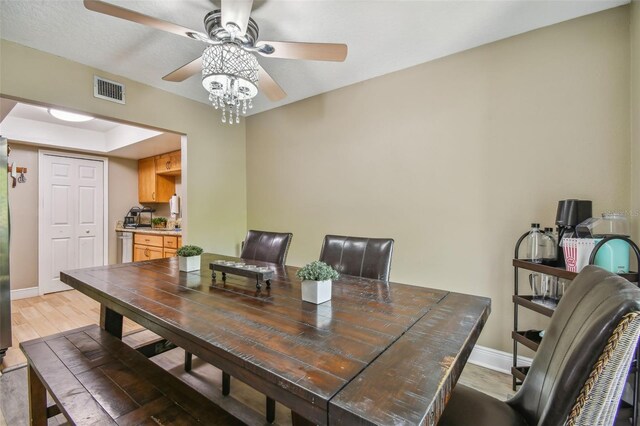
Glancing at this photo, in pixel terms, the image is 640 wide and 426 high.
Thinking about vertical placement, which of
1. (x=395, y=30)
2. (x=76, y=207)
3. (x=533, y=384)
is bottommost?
(x=533, y=384)

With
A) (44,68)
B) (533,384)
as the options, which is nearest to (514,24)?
(533,384)

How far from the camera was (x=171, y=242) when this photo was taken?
3.95 metres

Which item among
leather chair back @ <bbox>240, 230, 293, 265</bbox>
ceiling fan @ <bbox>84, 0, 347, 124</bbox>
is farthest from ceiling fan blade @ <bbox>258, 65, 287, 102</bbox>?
leather chair back @ <bbox>240, 230, 293, 265</bbox>

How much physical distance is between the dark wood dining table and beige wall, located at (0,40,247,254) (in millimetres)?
1613

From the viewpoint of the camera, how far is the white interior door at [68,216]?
417 centimetres

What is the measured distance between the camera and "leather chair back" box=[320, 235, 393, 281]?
5.91 feet

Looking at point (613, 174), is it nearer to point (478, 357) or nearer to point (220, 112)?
point (478, 357)

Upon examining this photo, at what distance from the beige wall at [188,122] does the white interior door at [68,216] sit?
2.60 m

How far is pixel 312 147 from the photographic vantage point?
10.5 feet

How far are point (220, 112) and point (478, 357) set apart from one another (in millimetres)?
3648

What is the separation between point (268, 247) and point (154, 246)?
280cm

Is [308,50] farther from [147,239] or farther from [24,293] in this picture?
[24,293]

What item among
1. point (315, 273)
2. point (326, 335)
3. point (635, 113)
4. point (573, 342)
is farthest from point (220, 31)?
point (635, 113)

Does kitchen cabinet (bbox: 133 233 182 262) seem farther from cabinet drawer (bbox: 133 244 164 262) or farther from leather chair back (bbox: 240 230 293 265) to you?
leather chair back (bbox: 240 230 293 265)
